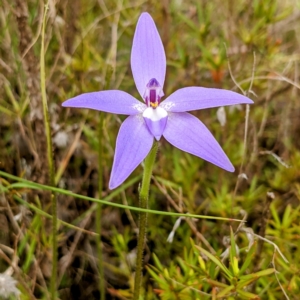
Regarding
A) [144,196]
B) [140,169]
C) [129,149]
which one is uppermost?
[129,149]

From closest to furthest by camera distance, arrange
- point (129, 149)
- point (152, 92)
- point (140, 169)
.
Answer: point (129, 149)
point (152, 92)
point (140, 169)

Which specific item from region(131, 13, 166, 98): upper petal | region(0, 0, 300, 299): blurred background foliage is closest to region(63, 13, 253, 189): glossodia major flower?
region(131, 13, 166, 98): upper petal

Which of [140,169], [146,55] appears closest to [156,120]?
[146,55]

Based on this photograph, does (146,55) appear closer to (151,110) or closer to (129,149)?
(151,110)

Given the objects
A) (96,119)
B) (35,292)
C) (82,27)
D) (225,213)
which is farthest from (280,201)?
(82,27)

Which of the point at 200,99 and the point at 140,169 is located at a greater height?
the point at 200,99

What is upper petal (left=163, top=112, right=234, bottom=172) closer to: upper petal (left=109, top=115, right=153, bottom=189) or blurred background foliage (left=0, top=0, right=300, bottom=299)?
upper petal (left=109, top=115, right=153, bottom=189)
